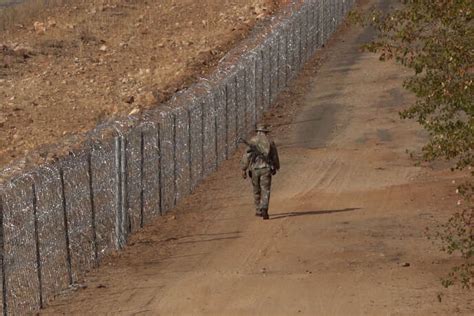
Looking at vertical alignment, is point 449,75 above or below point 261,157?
above

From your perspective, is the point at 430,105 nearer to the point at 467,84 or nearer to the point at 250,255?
the point at 467,84

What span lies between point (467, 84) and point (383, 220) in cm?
699

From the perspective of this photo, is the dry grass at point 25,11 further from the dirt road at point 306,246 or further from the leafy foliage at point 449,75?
the leafy foliage at point 449,75

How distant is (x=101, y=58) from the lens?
42.1 metres

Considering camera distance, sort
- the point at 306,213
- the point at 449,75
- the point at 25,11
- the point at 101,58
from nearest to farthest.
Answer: the point at 449,75
the point at 306,213
the point at 101,58
the point at 25,11

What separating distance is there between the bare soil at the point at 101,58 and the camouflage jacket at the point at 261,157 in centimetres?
860

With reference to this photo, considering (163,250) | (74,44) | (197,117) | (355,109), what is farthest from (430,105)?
(74,44)

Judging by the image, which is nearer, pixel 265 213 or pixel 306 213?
pixel 265 213

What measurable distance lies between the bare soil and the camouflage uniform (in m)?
8.62

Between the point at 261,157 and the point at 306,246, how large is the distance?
2.16m

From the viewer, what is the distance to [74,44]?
147 feet

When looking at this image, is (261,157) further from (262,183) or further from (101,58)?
(101,58)

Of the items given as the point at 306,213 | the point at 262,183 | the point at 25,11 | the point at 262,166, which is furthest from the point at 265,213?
the point at 25,11

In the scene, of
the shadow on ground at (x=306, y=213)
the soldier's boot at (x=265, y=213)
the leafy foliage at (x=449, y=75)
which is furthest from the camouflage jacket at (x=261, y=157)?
the leafy foliage at (x=449, y=75)
